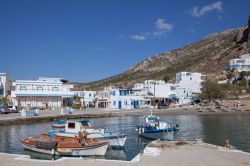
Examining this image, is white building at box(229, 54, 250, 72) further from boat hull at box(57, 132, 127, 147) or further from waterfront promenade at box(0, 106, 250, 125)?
boat hull at box(57, 132, 127, 147)

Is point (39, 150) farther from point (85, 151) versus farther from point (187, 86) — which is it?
point (187, 86)

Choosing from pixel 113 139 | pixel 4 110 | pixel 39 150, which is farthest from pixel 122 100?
pixel 39 150

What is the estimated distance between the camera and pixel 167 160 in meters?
17.9

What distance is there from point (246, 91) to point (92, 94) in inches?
2128

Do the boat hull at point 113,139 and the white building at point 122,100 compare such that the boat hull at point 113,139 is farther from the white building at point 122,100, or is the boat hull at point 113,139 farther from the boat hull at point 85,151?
the white building at point 122,100

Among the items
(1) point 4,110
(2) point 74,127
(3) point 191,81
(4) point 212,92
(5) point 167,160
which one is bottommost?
(5) point 167,160

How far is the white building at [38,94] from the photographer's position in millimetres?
86938

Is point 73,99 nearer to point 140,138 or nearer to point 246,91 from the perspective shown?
point 246,91

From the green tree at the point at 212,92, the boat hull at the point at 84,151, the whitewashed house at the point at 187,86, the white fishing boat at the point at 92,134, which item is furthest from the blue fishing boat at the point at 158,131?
the whitewashed house at the point at 187,86

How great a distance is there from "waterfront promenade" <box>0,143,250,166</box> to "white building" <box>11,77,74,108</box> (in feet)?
230

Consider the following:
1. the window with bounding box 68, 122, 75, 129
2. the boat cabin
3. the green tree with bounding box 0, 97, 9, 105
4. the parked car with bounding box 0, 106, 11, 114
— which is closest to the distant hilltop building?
the green tree with bounding box 0, 97, 9, 105

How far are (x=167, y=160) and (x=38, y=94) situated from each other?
7440 cm

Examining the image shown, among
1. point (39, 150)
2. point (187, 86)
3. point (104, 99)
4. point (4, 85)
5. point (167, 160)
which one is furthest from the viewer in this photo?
point (187, 86)

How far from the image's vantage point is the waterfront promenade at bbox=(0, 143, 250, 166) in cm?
1706
